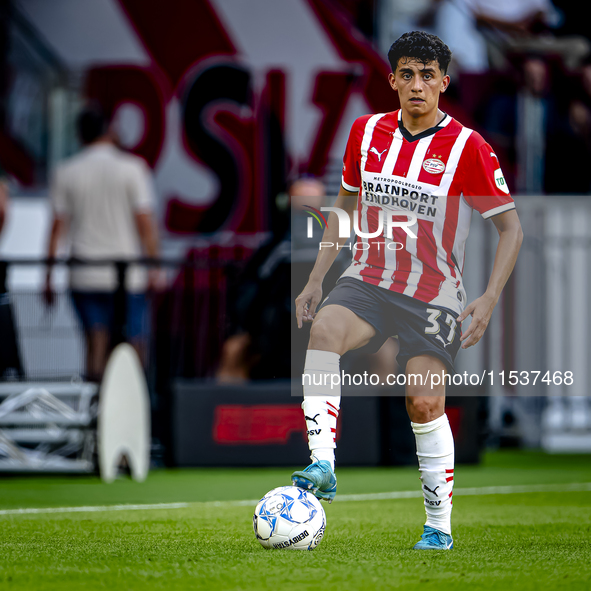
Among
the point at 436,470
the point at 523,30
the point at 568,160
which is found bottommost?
the point at 436,470

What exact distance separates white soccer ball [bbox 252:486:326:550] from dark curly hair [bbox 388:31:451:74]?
1.54 meters

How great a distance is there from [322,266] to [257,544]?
1042 millimetres

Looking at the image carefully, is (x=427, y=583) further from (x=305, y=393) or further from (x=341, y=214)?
(x=341, y=214)

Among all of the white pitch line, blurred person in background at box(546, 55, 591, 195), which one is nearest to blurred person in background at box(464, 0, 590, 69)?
blurred person in background at box(546, 55, 591, 195)

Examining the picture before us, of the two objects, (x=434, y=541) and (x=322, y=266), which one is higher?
(x=322, y=266)

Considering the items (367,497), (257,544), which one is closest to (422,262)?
(257,544)

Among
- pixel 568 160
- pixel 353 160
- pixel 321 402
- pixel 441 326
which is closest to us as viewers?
pixel 321 402

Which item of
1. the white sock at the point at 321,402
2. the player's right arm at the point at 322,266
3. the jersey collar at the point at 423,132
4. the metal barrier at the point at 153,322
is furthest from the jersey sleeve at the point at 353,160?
the metal barrier at the point at 153,322

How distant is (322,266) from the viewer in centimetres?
401

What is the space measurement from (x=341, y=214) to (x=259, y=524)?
118 centimetres

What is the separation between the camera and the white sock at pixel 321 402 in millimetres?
3551

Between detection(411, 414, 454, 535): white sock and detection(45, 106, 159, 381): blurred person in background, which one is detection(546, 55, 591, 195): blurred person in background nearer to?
detection(45, 106, 159, 381): blurred person in background

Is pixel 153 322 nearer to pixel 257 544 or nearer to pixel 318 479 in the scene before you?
pixel 257 544

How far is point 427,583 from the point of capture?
2.91 m
